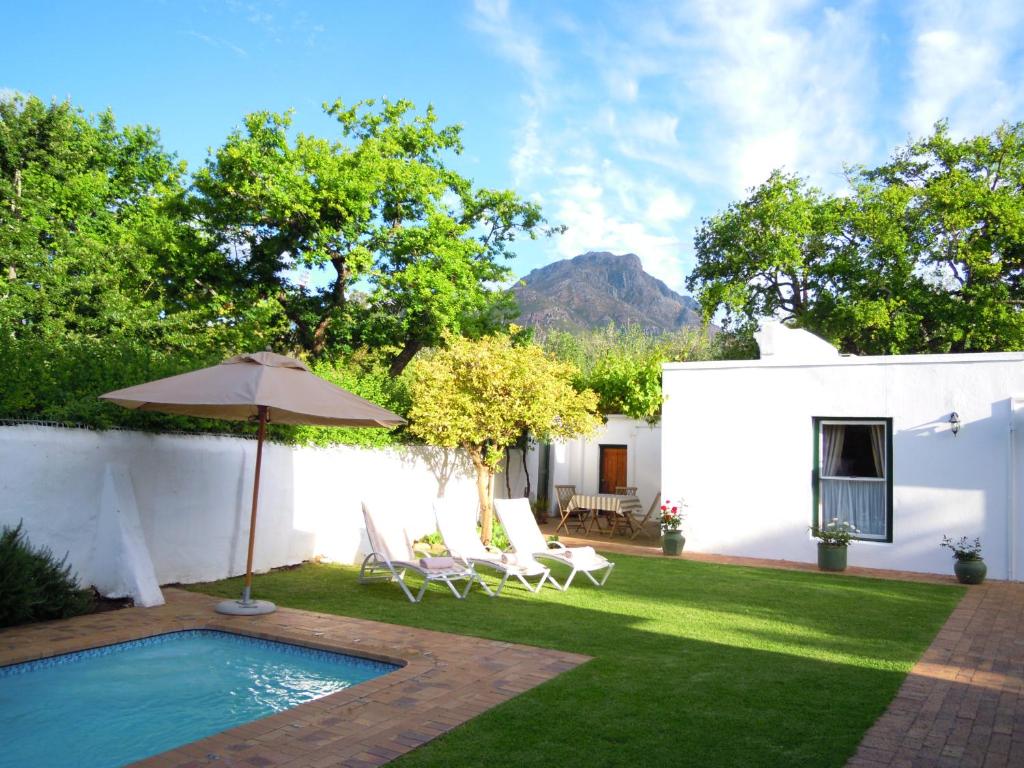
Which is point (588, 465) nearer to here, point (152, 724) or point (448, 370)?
point (448, 370)

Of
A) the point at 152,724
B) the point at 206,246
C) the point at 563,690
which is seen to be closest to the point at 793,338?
the point at 563,690

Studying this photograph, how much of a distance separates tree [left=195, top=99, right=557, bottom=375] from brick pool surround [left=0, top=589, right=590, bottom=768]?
11.8m

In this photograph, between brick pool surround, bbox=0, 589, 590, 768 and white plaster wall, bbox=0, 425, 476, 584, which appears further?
white plaster wall, bbox=0, 425, 476, 584

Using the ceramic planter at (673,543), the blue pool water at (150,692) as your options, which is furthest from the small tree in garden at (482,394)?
the blue pool water at (150,692)

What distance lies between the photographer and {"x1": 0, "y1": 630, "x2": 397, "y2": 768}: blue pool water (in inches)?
179

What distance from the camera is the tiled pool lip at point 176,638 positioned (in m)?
5.68

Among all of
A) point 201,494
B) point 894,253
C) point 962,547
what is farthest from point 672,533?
point 894,253

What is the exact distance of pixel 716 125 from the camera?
2373 centimetres

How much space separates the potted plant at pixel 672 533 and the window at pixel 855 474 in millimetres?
2240

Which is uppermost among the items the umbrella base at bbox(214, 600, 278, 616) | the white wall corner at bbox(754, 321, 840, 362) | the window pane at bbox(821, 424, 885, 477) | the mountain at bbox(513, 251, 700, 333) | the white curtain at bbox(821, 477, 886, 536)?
the mountain at bbox(513, 251, 700, 333)

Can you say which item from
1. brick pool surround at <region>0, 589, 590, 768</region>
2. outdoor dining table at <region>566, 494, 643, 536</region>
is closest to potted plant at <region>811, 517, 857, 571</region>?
outdoor dining table at <region>566, 494, 643, 536</region>

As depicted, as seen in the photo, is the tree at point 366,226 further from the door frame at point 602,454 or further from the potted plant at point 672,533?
the potted plant at point 672,533

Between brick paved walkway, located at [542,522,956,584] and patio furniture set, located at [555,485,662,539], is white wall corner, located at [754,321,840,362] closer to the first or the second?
patio furniture set, located at [555,485,662,539]

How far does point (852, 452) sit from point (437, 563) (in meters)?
7.64
